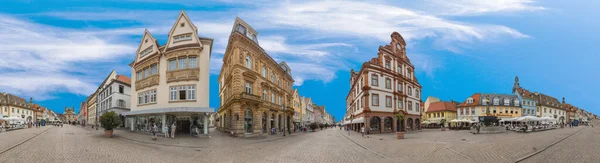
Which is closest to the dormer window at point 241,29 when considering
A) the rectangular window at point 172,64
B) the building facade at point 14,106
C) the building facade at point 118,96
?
the rectangular window at point 172,64

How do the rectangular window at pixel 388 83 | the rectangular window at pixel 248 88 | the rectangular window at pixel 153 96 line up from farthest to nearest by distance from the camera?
the rectangular window at pixel 388 83 → the rectangular window at pixel 248 88 → the rectangular window at pixel 153 96

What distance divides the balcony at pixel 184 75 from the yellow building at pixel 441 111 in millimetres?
60310

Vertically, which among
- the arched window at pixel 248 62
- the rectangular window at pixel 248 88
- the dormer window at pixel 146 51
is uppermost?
the dormer window at pixel 146 51

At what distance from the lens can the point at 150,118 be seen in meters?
30.1

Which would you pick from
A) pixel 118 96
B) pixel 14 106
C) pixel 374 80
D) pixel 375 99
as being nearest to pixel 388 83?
pixel 374 80

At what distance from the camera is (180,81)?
2717 centimetres

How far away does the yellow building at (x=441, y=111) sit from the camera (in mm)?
71000

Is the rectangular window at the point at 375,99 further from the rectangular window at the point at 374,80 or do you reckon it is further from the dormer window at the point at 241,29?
the dormer window at the point at 241,29

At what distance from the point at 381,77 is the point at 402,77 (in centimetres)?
605

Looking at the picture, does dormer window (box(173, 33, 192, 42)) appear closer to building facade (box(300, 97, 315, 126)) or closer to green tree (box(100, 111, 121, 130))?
green tree (box(100, 111, 121, 130))

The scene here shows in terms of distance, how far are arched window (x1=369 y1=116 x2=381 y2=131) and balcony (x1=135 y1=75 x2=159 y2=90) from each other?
1012 inches

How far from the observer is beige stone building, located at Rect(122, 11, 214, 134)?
2686 centimetres

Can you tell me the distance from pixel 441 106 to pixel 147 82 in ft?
214

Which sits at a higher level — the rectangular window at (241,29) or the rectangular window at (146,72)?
the rectangular window at (241,29)
